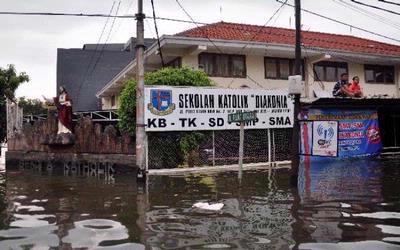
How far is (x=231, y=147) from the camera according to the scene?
15742mm

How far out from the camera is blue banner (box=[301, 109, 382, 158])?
15.7 metres

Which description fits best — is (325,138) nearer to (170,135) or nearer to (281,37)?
(170,135)

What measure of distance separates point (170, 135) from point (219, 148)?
1875 mm

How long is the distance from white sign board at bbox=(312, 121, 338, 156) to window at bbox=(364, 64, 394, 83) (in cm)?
1100

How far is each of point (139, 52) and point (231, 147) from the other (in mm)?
4905

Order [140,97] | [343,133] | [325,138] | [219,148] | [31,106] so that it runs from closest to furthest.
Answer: [140,97]
[219,148]
[325,138]
[343,133]
[31,106]

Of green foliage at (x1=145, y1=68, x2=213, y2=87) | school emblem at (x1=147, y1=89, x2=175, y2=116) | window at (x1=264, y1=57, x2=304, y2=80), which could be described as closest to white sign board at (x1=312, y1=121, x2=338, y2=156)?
green foliage at (x1=145, y1=68, x2=213, y2=87)

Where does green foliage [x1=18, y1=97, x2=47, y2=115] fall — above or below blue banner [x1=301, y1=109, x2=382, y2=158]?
above

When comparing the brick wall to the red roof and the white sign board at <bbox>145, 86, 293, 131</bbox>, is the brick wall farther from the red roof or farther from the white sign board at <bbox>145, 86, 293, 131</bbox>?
the red roof

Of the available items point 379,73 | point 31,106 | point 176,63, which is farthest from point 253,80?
point 31,106

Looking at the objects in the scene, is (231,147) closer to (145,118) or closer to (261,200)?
(145,118)

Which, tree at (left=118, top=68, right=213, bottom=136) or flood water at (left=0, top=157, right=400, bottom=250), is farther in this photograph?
tree at (left=118, top=68, right=213, bottom=136)

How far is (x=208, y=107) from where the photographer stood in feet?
48.4

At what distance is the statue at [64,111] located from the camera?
17047 millimetres
